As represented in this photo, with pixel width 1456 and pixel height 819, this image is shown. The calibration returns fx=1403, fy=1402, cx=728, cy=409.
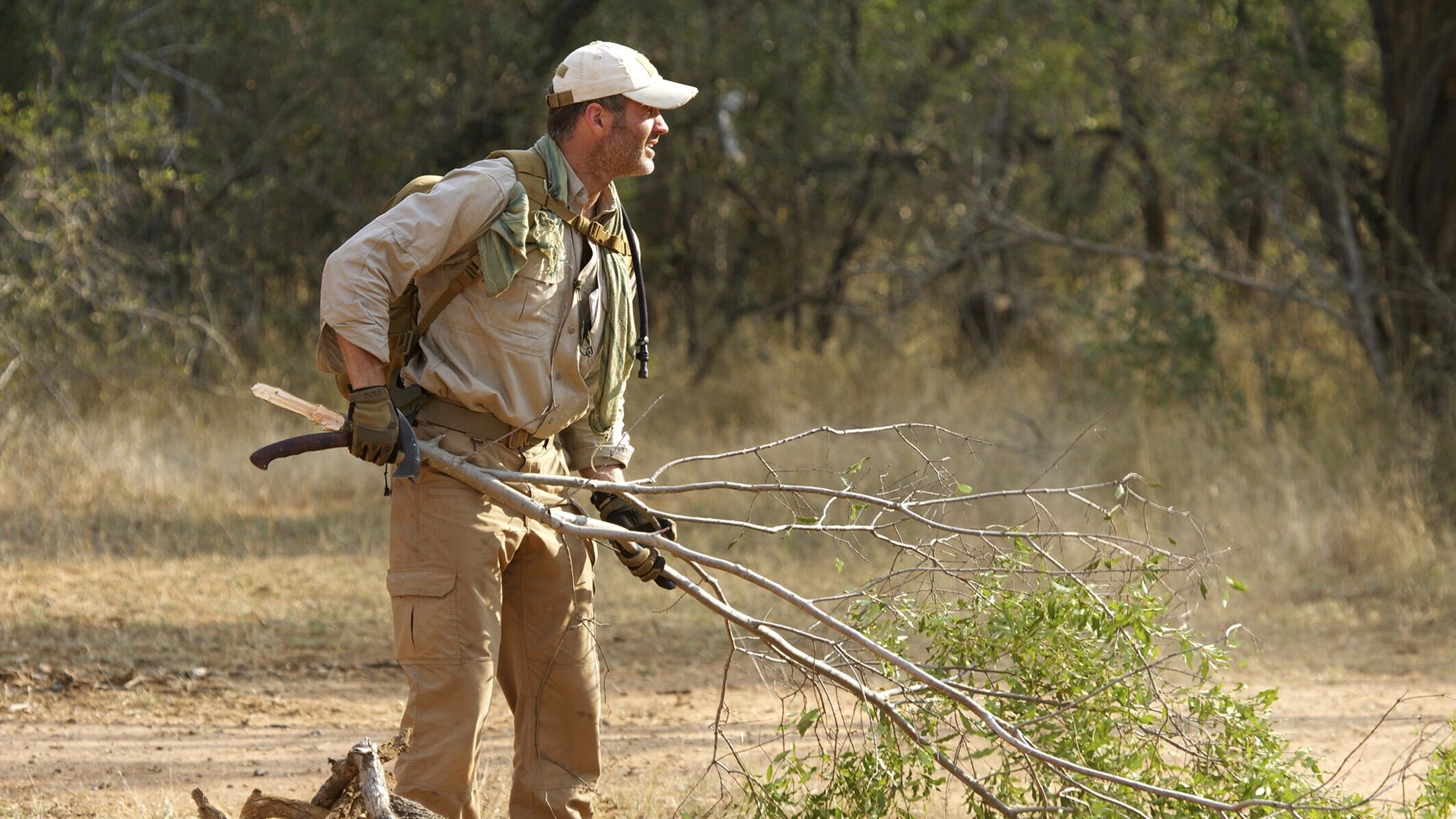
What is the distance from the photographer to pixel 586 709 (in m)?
3.52

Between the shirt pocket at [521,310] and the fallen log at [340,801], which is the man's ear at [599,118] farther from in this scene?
the fallen log at [340,801]

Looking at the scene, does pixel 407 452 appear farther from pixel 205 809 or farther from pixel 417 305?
pixel 205 809

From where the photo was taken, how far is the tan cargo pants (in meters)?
3.17

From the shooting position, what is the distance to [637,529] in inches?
142

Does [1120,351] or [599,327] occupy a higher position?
[599,327]

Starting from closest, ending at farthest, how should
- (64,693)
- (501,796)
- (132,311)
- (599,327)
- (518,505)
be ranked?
(518,505)
(599,327)
(501,796)
(64,693)
(132,311)

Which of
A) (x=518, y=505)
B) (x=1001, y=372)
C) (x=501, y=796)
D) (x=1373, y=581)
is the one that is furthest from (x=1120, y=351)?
(x=518, y=505)

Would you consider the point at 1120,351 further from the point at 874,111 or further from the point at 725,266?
the point at 725,266

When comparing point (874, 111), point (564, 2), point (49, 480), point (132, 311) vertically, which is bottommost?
point (49, 480)

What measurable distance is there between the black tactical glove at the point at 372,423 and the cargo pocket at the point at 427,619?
334 mm

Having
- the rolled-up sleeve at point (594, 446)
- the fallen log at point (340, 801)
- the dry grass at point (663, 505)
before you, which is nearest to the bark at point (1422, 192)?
the dry grass at point (663, 505)

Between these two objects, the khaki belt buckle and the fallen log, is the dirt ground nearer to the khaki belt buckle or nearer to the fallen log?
the fallen log

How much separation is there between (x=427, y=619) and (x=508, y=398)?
0.54 m

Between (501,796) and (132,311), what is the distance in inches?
239
